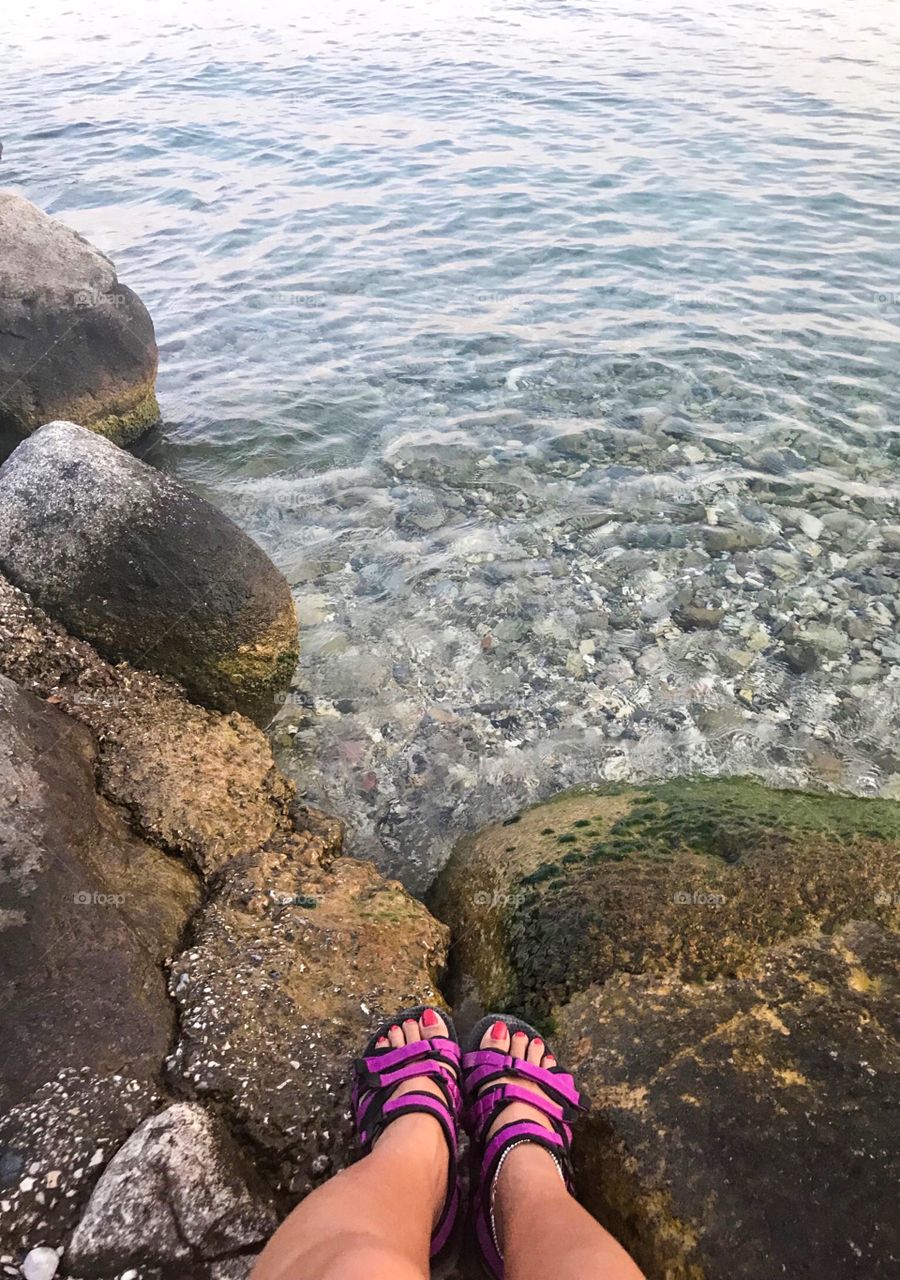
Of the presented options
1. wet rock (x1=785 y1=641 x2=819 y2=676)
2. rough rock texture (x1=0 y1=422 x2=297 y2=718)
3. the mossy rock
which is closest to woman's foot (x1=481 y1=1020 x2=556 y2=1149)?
the mossy rock

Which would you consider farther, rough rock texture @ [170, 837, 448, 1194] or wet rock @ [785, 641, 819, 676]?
wet rock @ [785, 641, 819, 676]

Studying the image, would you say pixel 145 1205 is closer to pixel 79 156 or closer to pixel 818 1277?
pixel 818 1277

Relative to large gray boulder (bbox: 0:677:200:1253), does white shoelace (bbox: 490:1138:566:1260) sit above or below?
below

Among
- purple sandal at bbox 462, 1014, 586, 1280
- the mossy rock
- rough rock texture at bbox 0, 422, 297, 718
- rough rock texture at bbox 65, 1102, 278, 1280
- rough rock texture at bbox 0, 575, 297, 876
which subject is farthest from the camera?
rough rock texture at bbox 0, 422, 297, 718

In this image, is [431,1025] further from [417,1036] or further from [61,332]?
[61,332]

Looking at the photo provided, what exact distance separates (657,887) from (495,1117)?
1.00 meters

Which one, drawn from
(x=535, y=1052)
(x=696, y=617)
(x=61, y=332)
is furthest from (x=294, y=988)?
(x=61, y=332)

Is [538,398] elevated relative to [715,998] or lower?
lower

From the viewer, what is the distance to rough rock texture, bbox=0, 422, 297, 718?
4.12 m

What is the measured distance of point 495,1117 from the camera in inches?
108

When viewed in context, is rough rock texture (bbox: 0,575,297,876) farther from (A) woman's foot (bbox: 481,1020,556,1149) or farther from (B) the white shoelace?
(B) the white shoelace

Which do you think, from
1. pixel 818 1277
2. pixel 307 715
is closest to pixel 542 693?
pixel 307 715

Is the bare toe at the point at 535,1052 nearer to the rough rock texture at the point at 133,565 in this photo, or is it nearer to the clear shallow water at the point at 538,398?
the clear shallow water at the point at 538,398

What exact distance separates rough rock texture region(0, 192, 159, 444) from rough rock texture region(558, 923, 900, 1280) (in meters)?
6.22
